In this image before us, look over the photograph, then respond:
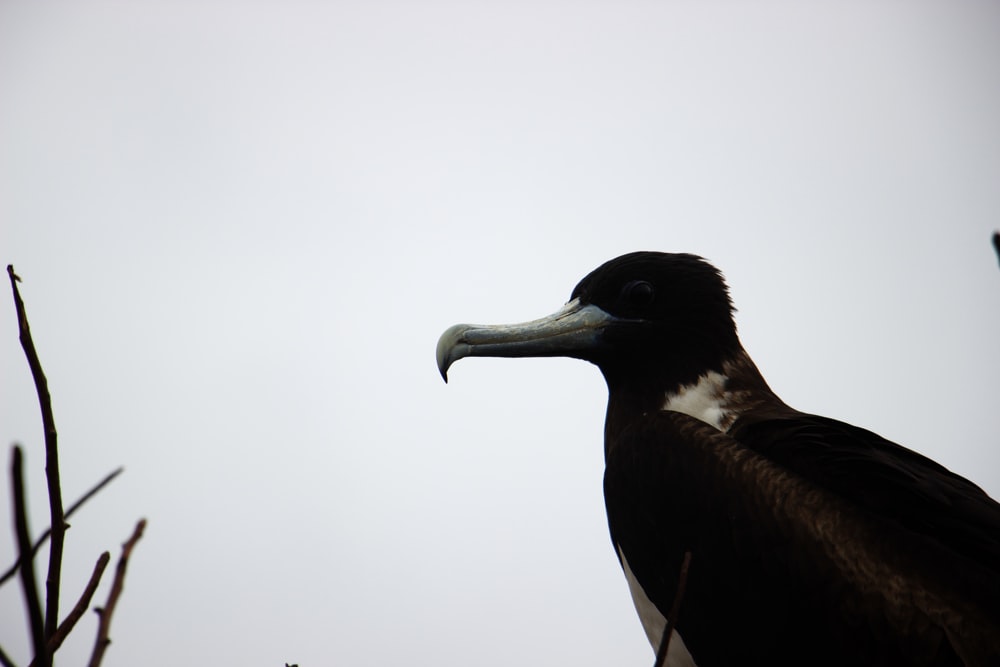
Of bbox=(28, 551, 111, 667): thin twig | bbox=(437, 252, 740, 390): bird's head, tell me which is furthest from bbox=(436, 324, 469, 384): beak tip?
bbox=(28, 551, 111, 667): thin twig

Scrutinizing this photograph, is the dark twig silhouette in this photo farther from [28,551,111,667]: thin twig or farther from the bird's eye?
the bird's eye

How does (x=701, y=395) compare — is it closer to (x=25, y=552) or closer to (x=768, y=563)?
(x=768, y=563)

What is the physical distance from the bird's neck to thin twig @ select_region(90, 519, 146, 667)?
2446 millimetres

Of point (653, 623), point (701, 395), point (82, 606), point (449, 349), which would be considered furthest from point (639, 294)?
point (82, 606)

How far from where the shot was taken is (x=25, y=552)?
2.40 feet

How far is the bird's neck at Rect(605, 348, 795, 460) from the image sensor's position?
3285mm

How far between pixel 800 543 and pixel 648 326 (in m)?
1.30

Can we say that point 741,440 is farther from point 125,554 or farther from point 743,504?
point 125,554

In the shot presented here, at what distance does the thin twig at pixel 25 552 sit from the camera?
2.33ft

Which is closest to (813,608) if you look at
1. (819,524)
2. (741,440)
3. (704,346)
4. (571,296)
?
(819,524)

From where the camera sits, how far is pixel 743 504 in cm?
241

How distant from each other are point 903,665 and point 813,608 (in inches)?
9.5

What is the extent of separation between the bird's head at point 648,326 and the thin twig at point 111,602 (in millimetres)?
2456

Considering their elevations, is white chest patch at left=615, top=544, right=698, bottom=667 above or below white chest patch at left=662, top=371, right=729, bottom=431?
below
